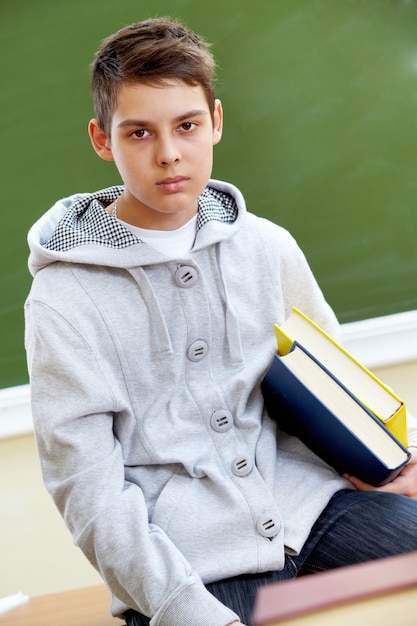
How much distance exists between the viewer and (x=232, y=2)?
5.48ft

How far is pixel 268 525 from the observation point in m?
1.15

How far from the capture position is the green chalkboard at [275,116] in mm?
1667

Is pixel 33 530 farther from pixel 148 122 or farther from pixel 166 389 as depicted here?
pixel 148 122

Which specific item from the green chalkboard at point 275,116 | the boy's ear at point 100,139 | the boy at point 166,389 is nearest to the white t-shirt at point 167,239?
the boy at point 166,389

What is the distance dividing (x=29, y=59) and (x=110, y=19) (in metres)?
0.18

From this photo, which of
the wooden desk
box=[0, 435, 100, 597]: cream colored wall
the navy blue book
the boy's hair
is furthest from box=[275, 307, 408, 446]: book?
box=[0, 435, 100, 597]: cream colored wall

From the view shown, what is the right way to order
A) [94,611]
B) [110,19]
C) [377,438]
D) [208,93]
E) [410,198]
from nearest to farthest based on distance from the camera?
[377,438] < [208,93] < [94,611] < [110,19] < [410,198]

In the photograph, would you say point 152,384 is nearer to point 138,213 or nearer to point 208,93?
point 138,213

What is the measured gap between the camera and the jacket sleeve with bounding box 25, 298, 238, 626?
42.1 inches

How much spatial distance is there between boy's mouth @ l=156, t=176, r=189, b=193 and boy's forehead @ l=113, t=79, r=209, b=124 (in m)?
0.09

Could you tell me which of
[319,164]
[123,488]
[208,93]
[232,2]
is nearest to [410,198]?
[319,164]

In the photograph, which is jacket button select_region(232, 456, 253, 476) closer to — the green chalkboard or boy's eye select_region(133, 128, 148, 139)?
boy's eye select_region(133, 128, 148, 139)

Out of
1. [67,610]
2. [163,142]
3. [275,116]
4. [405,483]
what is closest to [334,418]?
[405,483]

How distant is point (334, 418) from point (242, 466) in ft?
0.50
